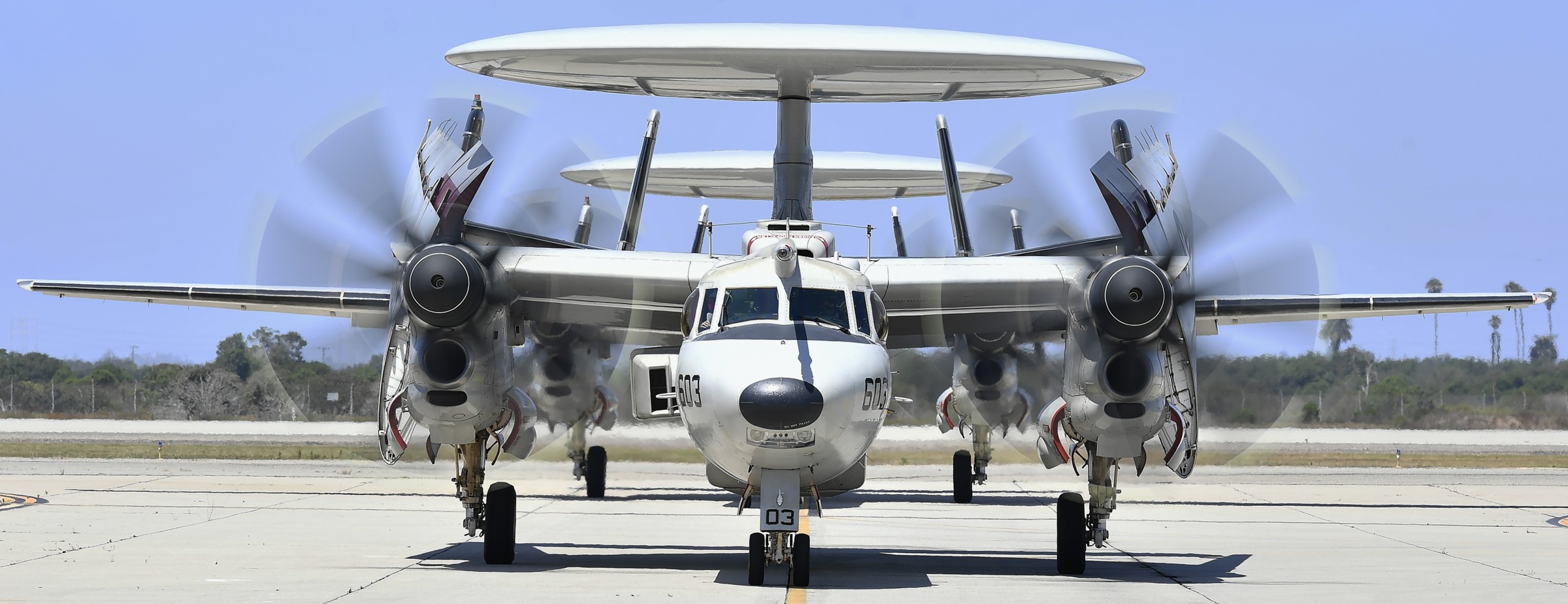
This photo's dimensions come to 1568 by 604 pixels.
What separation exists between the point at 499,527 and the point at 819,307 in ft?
14.4

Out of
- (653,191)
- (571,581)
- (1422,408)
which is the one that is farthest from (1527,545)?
(1422,408)

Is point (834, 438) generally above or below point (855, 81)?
below

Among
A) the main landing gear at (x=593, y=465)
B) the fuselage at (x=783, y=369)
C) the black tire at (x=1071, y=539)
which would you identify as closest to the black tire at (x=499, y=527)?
the fuselage at (x=783, y=369)

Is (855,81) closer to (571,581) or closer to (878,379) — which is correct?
(878,379)

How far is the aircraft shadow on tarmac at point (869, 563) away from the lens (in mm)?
15305

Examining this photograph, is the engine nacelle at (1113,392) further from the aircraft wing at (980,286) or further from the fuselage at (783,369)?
the fuselage at (783,369)

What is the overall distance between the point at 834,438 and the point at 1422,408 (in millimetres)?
52833

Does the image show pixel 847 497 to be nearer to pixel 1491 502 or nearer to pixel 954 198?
pixel 954 198

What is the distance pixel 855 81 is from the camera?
19750 millimetres

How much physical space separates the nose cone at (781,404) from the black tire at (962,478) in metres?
14.0

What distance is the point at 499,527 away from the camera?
16188 millimetres

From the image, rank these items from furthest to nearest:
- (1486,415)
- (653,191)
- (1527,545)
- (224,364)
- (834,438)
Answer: (224,364) < (1486,415) < (653,191) < (1527,545) < (834,438)

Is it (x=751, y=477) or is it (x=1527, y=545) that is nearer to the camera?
(x=751, y=477)

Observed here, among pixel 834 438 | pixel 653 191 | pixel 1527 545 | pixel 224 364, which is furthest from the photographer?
pixel 224 364
